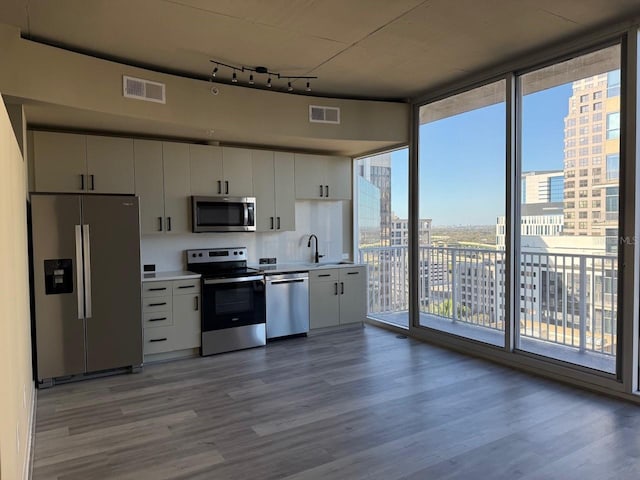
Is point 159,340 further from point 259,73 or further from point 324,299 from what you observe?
point 259,73

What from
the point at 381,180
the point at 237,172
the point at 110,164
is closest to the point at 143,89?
the point at 110,164

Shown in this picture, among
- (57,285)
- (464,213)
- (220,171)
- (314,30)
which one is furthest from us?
(220,171)

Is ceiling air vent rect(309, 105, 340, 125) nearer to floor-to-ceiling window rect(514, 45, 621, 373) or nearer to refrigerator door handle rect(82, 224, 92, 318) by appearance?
floor-to-ceiling window rect(514, 45, 621, 373)

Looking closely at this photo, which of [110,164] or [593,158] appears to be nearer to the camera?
[593,158]

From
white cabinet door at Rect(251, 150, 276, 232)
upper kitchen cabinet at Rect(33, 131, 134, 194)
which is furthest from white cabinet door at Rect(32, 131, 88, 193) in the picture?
white cabinet door at Rect(251, 150, 276, 232)

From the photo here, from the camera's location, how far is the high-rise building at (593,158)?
3.58 m

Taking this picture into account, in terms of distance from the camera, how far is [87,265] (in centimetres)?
399

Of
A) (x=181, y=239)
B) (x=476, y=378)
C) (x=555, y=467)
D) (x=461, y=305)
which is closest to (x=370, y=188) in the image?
(x=461, y=305)

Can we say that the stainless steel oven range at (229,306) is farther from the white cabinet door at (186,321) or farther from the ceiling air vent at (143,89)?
the ceiling air vent at (143,89)

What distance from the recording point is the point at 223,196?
5.22 meters

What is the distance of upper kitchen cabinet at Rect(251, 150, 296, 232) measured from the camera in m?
5.52

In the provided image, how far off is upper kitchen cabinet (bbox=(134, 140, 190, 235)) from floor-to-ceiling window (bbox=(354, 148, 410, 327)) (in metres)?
2.59

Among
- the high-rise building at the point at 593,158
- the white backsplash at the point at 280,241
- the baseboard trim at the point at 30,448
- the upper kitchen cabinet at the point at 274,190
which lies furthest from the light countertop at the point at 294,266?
the high-rise building at the point at 593,158

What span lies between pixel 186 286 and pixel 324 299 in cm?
179
